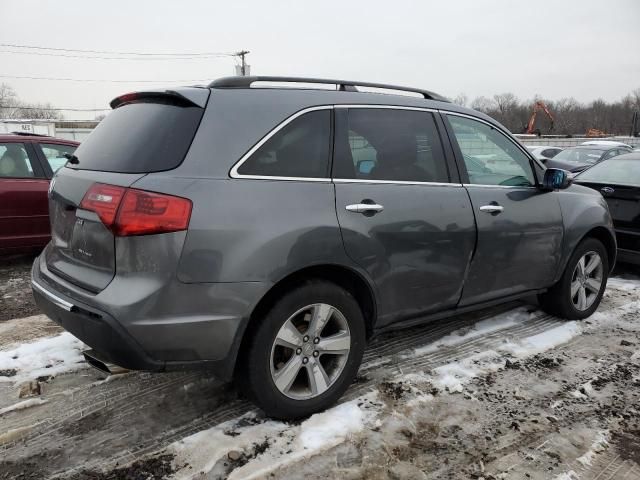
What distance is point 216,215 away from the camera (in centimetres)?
241

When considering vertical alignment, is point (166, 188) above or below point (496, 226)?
above

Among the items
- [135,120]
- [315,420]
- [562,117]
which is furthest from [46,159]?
[562,117]

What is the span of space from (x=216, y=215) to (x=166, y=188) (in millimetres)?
256

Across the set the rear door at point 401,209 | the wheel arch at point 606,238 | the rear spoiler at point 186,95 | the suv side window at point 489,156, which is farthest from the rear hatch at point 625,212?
the rear spoiler at point 186,95

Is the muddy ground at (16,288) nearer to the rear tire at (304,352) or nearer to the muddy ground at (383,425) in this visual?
the muddy ground at (383,425)

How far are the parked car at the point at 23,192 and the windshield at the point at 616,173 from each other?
668 centimetres

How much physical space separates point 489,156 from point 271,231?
6.96 ft

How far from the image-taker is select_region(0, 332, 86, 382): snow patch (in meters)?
3.44

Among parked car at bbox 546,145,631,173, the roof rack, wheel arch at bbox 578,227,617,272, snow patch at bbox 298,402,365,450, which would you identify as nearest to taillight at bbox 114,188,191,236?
the roof rack

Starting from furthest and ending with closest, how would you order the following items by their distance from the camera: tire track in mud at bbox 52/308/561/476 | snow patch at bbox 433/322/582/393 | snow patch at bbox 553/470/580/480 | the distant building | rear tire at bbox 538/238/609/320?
the distant building
rear tire at bbox 538/238/609/320
snow patch at bbox 433/322/582/393
tire track in mud at bbox 52/308/561/476
snow patch at bbox 553/470/580/480

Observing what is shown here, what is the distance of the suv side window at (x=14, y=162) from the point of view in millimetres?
5820

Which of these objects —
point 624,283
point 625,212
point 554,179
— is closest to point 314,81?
point 554,179

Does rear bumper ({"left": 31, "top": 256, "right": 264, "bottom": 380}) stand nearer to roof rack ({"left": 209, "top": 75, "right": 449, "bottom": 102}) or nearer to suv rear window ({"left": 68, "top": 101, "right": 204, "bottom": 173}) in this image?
suv rear window ({"left": 68, "top": 101, "right": 204, "bottom": 173})

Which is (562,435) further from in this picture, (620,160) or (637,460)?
(620,160)
